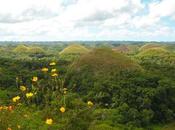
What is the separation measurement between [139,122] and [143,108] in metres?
2.91

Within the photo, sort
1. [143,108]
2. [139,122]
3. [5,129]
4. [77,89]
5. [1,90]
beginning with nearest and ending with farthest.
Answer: [5,129] → [139,122] → [143,108] → [1,90] → [77,89]

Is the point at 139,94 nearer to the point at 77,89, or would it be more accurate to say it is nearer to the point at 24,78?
the point at 77,89

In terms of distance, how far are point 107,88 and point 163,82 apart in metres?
5.72

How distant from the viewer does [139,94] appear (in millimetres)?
35406

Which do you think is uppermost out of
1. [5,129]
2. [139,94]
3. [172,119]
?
[5,129]

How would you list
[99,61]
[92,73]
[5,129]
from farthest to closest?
[99,61], [92,73], [5,129]

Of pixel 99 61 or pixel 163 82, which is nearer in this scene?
pixel 163 82

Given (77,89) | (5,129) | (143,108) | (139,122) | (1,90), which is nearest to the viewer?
(5,129)

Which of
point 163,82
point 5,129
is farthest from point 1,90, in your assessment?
point 5,129

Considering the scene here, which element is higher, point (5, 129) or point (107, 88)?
point (5, 129)

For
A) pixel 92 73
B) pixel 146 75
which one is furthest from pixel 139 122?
pixel 92 73

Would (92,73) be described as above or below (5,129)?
below

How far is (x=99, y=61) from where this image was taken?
47.4 meters

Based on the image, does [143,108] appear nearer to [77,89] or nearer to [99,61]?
[77,89]
